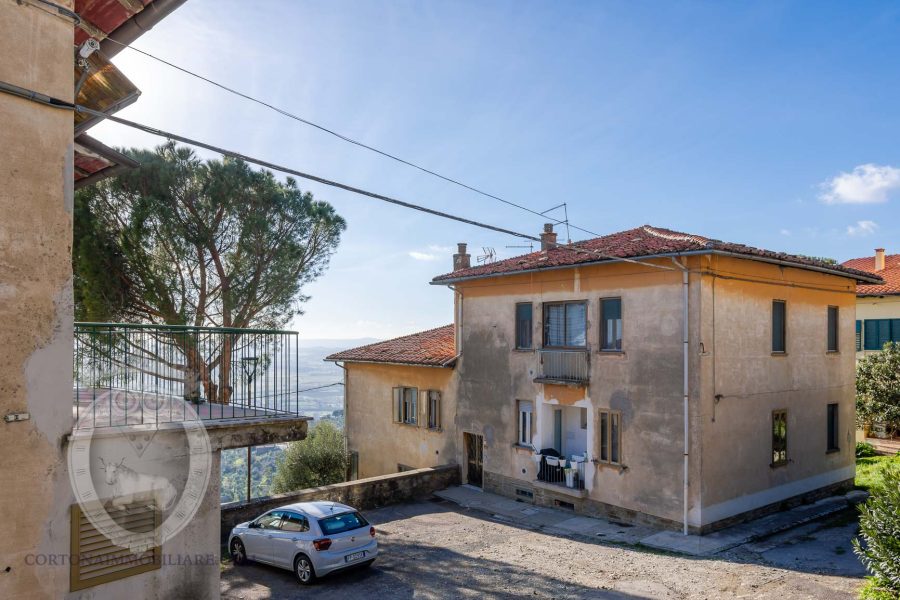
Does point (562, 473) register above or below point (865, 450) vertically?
above

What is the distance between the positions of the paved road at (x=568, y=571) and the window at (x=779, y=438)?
181cm

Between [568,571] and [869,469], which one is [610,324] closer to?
[568,571]

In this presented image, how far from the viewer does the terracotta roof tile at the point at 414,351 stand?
20.2 meters

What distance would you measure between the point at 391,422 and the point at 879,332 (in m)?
21.5

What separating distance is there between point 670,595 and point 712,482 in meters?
4.35

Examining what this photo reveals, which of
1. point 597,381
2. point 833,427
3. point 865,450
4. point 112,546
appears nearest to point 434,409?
point 597,381

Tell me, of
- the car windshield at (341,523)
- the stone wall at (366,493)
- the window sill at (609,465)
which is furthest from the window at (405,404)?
the car windshield at (341,523)

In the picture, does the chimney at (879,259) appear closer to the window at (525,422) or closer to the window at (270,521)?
the window at (525,422)

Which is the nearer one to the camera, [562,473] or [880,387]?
[562,473]

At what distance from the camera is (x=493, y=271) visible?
18.3 meters

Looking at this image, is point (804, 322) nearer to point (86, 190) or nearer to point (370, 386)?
point (370, 386)

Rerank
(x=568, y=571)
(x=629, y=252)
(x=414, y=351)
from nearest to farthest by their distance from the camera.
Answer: (x=568, y=571) < (x=629, y=252) < (x=414, y=351)

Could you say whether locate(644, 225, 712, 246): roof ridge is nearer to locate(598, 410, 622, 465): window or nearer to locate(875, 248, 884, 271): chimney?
locate(598, 410, 622, 465): window

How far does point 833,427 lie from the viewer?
17703 millimetres
